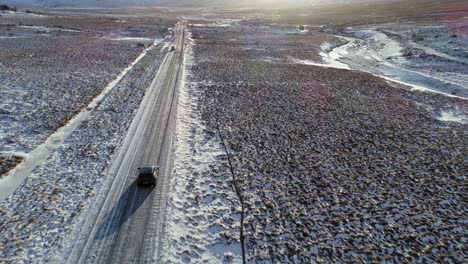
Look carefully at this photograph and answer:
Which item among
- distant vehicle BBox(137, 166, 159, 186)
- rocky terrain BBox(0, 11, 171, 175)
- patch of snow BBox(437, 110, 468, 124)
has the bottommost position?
distant vehicle BBox(137, 166, 159, 186)

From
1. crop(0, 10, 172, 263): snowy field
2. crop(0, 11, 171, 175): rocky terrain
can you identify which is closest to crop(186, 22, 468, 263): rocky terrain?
crop(0, 10, 172, 263): snowy field

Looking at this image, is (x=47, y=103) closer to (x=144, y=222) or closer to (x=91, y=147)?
(x=91, y=147)

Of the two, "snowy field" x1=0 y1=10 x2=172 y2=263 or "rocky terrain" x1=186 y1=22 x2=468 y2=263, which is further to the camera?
"snowy field" x1=0 y1=10 x2=172 y2=263

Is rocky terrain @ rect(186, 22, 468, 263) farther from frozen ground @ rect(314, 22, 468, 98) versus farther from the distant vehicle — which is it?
frozen ground @ rect(314, 22, 468, 98)

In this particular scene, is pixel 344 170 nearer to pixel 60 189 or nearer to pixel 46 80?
pixel 60 189

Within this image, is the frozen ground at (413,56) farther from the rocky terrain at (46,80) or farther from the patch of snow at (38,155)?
the patch of snow at (38,155)

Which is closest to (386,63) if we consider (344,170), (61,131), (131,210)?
(344,170)

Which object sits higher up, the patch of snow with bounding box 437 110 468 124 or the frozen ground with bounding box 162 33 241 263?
the patch of snow with bounding box 437 110 468 124
